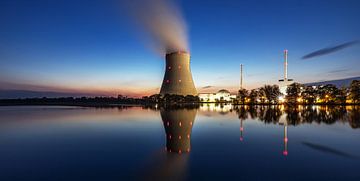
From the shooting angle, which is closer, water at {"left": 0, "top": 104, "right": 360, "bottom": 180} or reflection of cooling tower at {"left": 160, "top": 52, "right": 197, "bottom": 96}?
water at {"left": 0, "top": 104, "right": 360, "bottom": 180}

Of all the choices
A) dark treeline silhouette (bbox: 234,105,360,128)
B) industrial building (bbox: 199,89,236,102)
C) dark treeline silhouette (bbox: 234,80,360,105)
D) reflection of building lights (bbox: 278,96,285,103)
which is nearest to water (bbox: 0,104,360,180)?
dark treeline silhouette (bbox: 234,105,360,128)

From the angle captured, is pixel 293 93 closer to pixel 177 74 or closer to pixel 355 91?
pixel 355 91

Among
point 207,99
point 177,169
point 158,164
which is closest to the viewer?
point 177,169

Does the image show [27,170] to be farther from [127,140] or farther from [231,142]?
[231,142]

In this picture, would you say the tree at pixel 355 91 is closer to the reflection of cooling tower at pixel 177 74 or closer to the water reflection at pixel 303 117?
the water reflection at pixel 303 117

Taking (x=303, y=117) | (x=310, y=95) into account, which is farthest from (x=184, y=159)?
(x=310, y=95)

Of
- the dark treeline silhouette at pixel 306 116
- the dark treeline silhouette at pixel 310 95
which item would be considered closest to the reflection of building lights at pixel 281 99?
the dark treeline silhouette at pixel 310 95

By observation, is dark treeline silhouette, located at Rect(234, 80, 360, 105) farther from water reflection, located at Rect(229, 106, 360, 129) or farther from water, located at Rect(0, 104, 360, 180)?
water, located at Rect(0, 104, 360, 180)

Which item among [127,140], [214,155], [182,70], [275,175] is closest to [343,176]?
[275,175]
